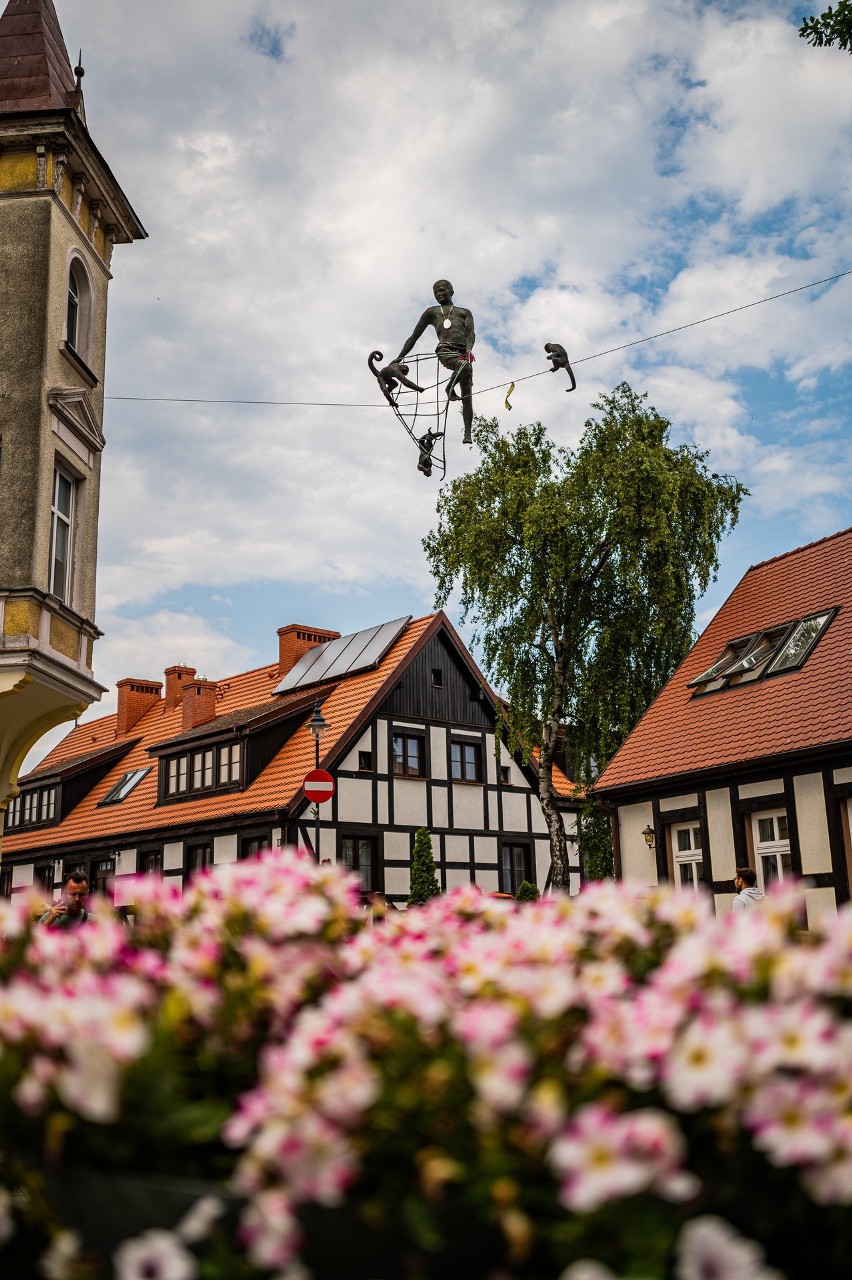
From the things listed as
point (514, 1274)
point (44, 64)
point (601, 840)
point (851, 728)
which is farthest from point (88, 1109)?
point (601, 840)

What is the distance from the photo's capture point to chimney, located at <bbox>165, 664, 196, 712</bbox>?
122 ft

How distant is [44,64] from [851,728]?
13.6 m

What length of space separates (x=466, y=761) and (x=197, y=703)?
315 inches

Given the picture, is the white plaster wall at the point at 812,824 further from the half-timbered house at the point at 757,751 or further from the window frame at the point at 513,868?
the window frame at the point at 513,868

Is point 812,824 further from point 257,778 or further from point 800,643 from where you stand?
point 257,778

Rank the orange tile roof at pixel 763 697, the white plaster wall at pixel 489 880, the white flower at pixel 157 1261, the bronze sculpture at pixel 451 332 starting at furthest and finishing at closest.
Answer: the white plaster wall at pixel 489 880
the orange tile roof at pixel 763 697
the bronze sculpture at pixel 451 332
the white flower at pixel 157 1261

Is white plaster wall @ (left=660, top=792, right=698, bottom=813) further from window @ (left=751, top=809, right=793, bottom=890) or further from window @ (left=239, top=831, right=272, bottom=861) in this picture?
window @ (left=239, top=831, right=272, bottom=861)

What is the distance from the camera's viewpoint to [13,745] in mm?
15047

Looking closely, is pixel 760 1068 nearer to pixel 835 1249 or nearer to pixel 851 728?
pixel 835 1249

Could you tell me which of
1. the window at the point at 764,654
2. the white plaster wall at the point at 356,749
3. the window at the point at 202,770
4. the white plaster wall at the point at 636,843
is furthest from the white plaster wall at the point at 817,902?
the window at the point at 202,770

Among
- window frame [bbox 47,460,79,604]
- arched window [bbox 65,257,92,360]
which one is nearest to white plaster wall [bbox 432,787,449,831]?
window frame [bbox 47,460,79,604]

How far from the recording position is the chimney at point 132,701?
3928 centimetres

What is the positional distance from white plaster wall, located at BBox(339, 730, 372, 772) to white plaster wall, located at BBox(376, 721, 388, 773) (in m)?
0.24

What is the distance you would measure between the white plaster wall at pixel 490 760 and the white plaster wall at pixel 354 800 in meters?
3.85
